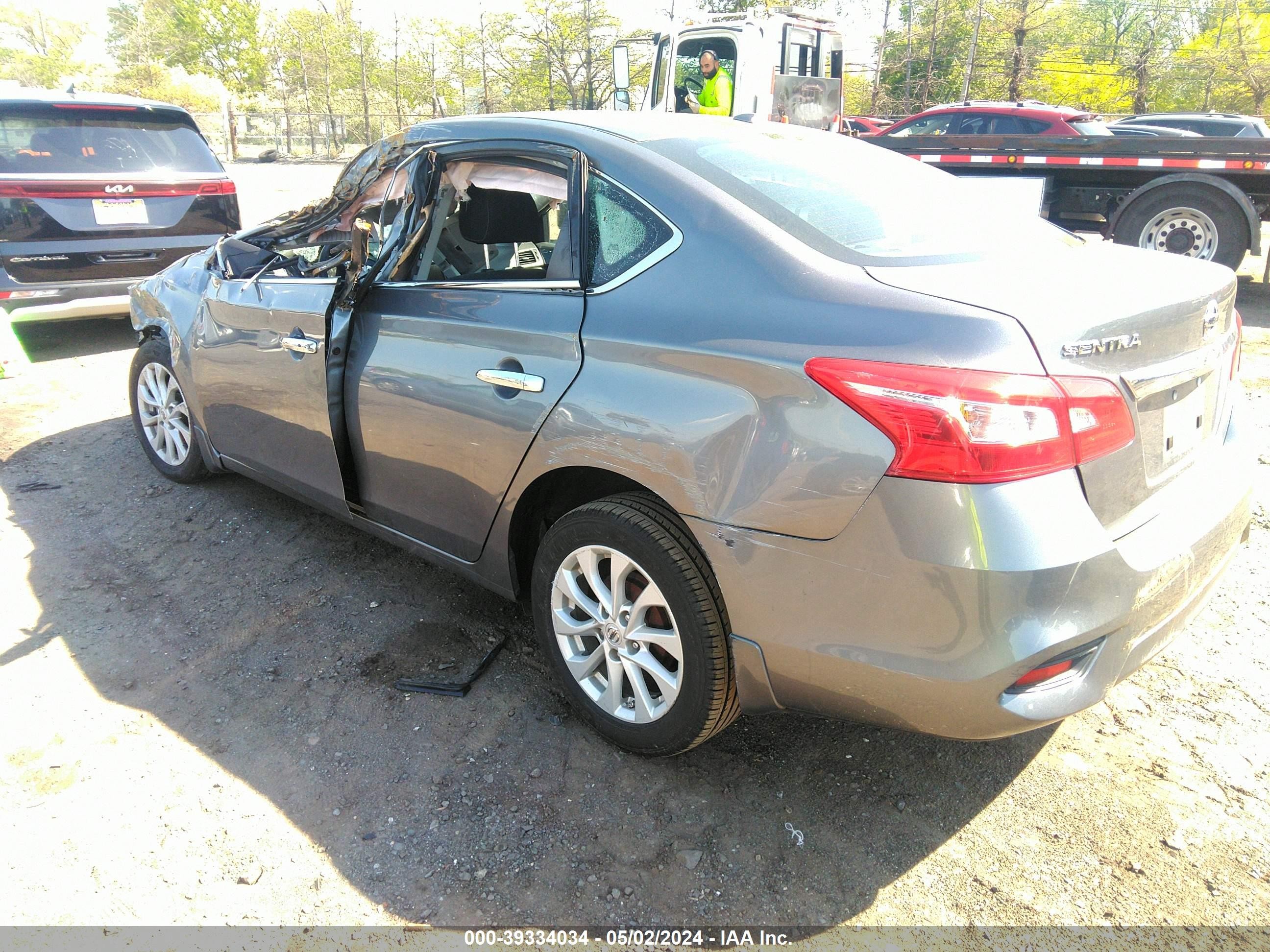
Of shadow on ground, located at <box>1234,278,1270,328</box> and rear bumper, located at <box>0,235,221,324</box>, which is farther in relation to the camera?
shadow on ground, located at <box>1234,278,1270,328</box>

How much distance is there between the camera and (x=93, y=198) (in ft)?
21.6

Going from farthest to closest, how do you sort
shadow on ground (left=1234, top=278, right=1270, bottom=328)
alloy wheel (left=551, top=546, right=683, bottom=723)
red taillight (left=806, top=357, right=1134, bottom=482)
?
1. shadow on ground (left=1234, top=278, right=1270, bottom=328)
2. alloy wheel (left=551, top=546, right=683, bottom=723)
3. red taillight (left=806, top=357, right=1134, bottom=482)

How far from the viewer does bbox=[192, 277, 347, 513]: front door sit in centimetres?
328

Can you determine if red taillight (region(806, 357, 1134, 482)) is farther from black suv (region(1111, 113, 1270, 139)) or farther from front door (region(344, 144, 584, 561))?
black suv (region(1111, 113, 1270, 139))

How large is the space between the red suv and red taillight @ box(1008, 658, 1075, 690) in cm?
1183

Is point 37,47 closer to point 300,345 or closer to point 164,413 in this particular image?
point 164,413

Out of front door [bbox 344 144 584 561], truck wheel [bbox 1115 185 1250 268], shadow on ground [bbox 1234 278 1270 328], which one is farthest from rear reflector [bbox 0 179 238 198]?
shadow on ground [bbox 1234 278 1270 328]

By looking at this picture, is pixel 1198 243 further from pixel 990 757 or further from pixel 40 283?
pixel 40 283

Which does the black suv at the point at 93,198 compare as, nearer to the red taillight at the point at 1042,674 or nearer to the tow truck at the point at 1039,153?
the tow truck at the point at 1039,153

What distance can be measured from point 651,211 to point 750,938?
185 cm

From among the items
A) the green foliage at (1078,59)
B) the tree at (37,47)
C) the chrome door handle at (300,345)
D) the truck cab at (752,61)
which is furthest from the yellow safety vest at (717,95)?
the tree at (37,47)

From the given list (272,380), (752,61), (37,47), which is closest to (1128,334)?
(272,380)

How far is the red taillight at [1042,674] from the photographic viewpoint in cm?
191

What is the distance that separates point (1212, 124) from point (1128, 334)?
1645 centimetres
